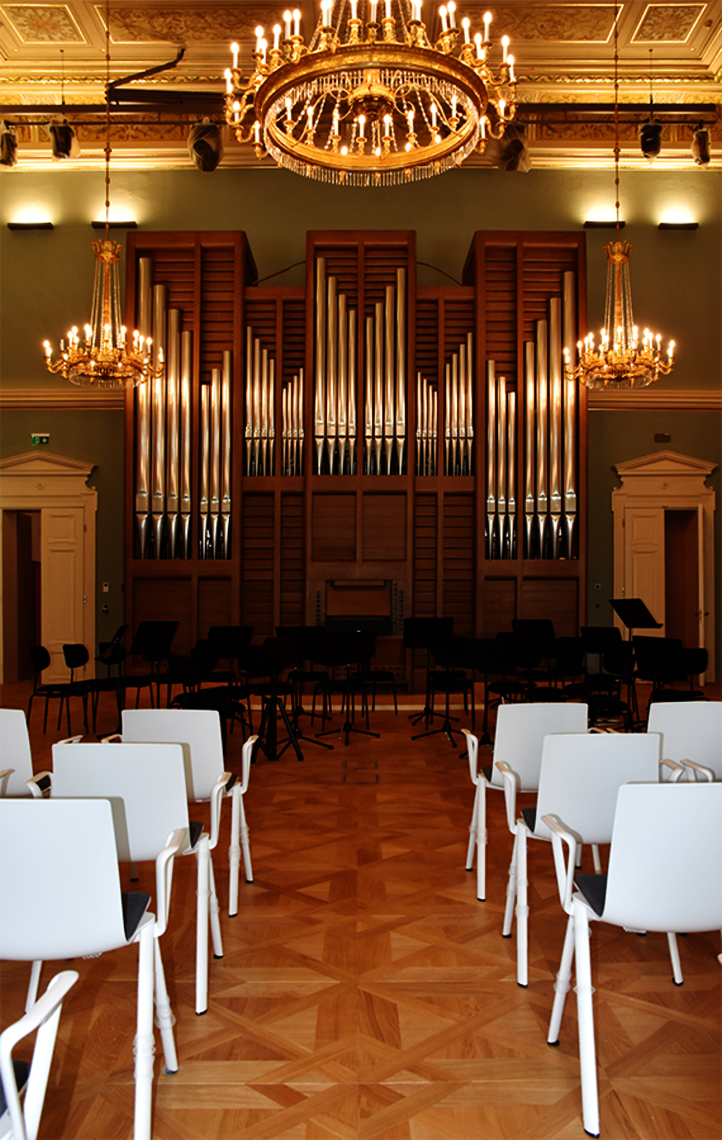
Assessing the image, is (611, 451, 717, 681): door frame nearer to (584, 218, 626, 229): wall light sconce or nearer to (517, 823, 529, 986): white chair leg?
(584, 218, 626, 229): wall light sconce

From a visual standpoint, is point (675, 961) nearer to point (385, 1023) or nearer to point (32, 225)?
point (385, 1023)

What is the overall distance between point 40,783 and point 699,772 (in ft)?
8.95

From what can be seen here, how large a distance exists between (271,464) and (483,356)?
9.06 ft

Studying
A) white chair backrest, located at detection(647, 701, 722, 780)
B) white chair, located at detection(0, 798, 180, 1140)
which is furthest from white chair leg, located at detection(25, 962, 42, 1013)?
white chair backrest, located at detection(647, 701, 722, 780)

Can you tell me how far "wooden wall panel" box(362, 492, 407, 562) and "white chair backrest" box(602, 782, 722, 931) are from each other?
7.38 m

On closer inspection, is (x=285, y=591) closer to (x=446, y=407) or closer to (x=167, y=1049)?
(x=446, y=407)

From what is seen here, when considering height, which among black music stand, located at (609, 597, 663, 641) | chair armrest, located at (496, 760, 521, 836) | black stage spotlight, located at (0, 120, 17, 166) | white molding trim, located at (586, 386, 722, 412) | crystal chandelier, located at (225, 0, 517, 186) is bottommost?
chair armrest, located at (496, 760, 521, 836)

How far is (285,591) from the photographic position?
31.5 feet

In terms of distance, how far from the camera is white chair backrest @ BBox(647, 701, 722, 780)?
355 cm

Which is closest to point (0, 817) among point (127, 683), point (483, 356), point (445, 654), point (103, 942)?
point (103, 942)

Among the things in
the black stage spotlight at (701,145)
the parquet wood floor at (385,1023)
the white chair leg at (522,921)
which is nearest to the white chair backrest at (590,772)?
the white chair leg at (522,921)

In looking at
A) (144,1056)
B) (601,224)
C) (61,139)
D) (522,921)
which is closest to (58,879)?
(144,1056)

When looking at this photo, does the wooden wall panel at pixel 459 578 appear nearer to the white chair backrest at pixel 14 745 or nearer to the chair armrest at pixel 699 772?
the chair armrest at pixel 699 772

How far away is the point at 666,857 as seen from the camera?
1986 millimetres
